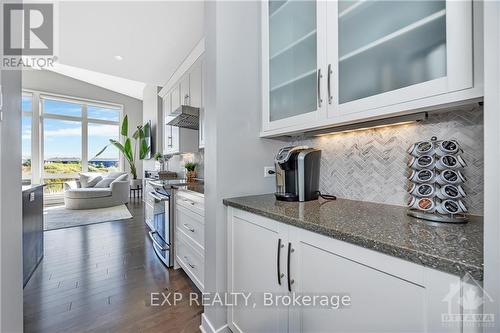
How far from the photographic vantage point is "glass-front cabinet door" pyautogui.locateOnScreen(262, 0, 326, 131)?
1.22 metres

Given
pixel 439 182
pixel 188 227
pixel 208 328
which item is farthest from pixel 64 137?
pixel 439 182

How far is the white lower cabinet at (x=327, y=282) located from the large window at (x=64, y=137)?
713 cm

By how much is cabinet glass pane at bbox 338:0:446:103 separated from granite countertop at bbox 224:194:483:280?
1.88 feet

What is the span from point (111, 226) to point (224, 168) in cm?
347

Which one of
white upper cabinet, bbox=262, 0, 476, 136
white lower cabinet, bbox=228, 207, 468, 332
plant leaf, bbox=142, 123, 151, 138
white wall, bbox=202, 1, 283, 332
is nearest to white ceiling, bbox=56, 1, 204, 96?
white wall, bbox=202, 1, 283, 332

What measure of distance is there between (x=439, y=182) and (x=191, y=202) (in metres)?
1.71

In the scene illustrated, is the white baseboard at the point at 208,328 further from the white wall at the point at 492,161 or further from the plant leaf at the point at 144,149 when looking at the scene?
the plant leaf at the point at 144,149

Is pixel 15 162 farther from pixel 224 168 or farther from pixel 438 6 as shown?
pixel 438 6

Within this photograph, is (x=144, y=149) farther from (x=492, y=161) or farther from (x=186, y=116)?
(x=492, y=161)

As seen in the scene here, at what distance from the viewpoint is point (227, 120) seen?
4.68 ft

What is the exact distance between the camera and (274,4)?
1.47 metres

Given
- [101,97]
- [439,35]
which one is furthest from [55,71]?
[439,35]

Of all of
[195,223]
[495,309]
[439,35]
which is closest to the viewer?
[495,309]

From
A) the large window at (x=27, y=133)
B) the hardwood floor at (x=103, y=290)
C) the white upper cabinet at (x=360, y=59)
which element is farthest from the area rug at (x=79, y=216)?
the white upper cabinet at (x=360, y=59)
